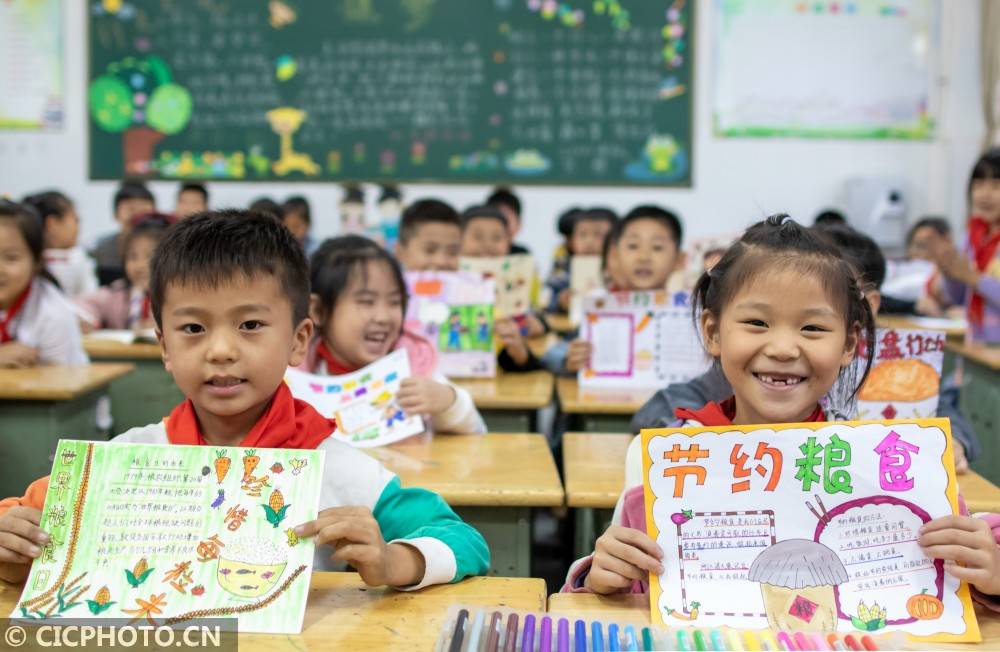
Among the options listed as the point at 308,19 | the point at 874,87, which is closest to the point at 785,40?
the point at 874,87

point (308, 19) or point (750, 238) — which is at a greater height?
point (308, 19)

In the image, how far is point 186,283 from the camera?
132cm

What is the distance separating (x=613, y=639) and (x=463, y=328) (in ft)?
6.98

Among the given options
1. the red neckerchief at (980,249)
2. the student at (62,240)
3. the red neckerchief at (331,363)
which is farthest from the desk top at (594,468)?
the student at (62,240)

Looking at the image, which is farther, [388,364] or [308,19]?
[308,19]

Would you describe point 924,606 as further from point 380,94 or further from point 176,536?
point 380,94

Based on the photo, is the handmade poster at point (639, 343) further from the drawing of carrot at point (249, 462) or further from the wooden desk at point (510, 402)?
the drawing of carrot at point (249, 462)

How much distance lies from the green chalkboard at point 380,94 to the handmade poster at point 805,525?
555 cm

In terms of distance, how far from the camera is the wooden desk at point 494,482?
1799 mm

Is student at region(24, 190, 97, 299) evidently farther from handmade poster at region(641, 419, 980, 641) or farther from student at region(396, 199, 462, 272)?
handmade poster at region(641, 419, 980, 641)

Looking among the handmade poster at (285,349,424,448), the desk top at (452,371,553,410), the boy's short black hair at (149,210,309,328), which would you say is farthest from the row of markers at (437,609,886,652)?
the desk top at (452,371,553,410)

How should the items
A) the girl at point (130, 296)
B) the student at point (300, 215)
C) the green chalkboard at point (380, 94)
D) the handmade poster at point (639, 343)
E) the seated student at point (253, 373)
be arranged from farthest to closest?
the green chalkboard at point (380, 94) < the student at point (300, 215) < the girl at point (130, 296) < the handmade poster at point (639, 343) < the seated student at point (253, 373)

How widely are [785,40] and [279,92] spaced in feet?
11.4

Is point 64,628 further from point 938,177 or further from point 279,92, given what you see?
point 938,177
